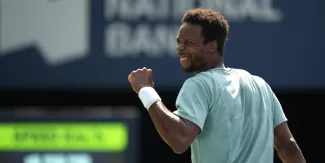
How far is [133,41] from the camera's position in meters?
7.27

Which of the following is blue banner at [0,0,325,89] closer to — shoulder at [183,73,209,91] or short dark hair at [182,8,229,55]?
short dark hair at [182,8,229,55]

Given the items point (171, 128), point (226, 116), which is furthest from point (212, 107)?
point (171, 128)

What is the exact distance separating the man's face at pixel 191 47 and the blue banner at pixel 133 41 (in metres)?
3.57

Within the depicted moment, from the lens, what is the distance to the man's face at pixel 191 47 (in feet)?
11.7

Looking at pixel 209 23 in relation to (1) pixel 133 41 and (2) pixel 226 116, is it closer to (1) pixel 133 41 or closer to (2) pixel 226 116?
(2) pixel 226 116

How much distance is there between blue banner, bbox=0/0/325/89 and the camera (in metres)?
7.20

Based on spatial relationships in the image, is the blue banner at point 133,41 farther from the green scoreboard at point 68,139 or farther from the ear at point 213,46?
the ear at point 213,46

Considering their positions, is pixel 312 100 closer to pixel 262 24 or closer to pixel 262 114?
pixel 262 24

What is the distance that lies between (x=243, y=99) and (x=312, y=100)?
4.40 metres

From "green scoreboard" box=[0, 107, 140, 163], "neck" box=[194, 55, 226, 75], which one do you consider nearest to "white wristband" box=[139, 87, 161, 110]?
"neck" box=[194, 55, 226, 75]

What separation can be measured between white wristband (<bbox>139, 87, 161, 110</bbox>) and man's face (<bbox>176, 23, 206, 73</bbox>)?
0.22 m

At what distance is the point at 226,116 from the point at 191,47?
13.8 inches

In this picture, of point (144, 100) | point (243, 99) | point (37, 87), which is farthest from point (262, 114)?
point (37, 87)

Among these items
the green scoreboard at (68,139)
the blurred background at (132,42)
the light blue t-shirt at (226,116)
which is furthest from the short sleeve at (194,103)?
the blurred background at (132,42)
